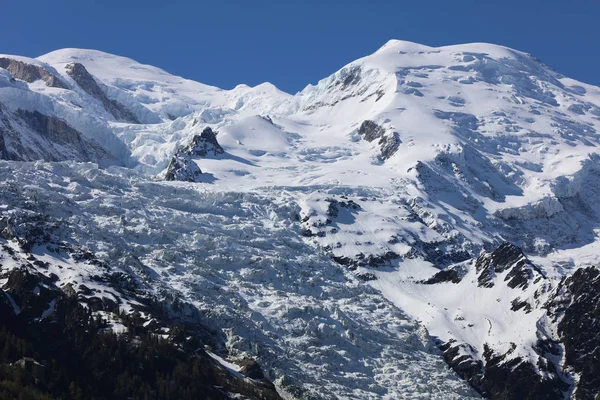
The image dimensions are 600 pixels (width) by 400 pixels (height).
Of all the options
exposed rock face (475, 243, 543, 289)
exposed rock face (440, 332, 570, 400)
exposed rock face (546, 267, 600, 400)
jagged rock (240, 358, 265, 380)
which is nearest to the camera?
jagged rock (240, 358, 265, 380)

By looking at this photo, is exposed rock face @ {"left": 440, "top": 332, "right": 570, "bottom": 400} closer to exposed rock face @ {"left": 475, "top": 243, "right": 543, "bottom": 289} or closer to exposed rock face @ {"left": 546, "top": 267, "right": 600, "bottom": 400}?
exposed rock face @ {"left": 546, "top": 267, "right": 600, "bottom": 400}

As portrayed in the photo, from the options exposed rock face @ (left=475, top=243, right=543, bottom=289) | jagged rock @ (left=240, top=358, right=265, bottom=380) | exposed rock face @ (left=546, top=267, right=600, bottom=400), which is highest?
exposed rock face @ (left=475, top=243, right=543, bottom=289)

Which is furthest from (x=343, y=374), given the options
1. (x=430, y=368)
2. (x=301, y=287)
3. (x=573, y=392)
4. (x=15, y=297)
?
(x=15, y=297)

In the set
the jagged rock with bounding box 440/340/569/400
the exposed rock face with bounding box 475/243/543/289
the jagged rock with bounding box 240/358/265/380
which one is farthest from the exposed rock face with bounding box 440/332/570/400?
the jagged rock with bounding box 240/358/265/380

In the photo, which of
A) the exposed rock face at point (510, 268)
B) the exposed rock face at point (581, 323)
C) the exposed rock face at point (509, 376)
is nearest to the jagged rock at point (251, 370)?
the exposed rock face at point (509, 376)

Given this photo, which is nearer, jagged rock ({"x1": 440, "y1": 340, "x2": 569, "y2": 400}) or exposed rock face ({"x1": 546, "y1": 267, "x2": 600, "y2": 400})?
jagged rock ({"x1": 440, "y1": 340, "x2": 569, "y2": 400})

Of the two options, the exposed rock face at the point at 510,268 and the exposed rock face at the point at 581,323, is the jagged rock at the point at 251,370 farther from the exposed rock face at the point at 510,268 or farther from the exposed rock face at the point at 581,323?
the exposed rock face at the point at 510,268
